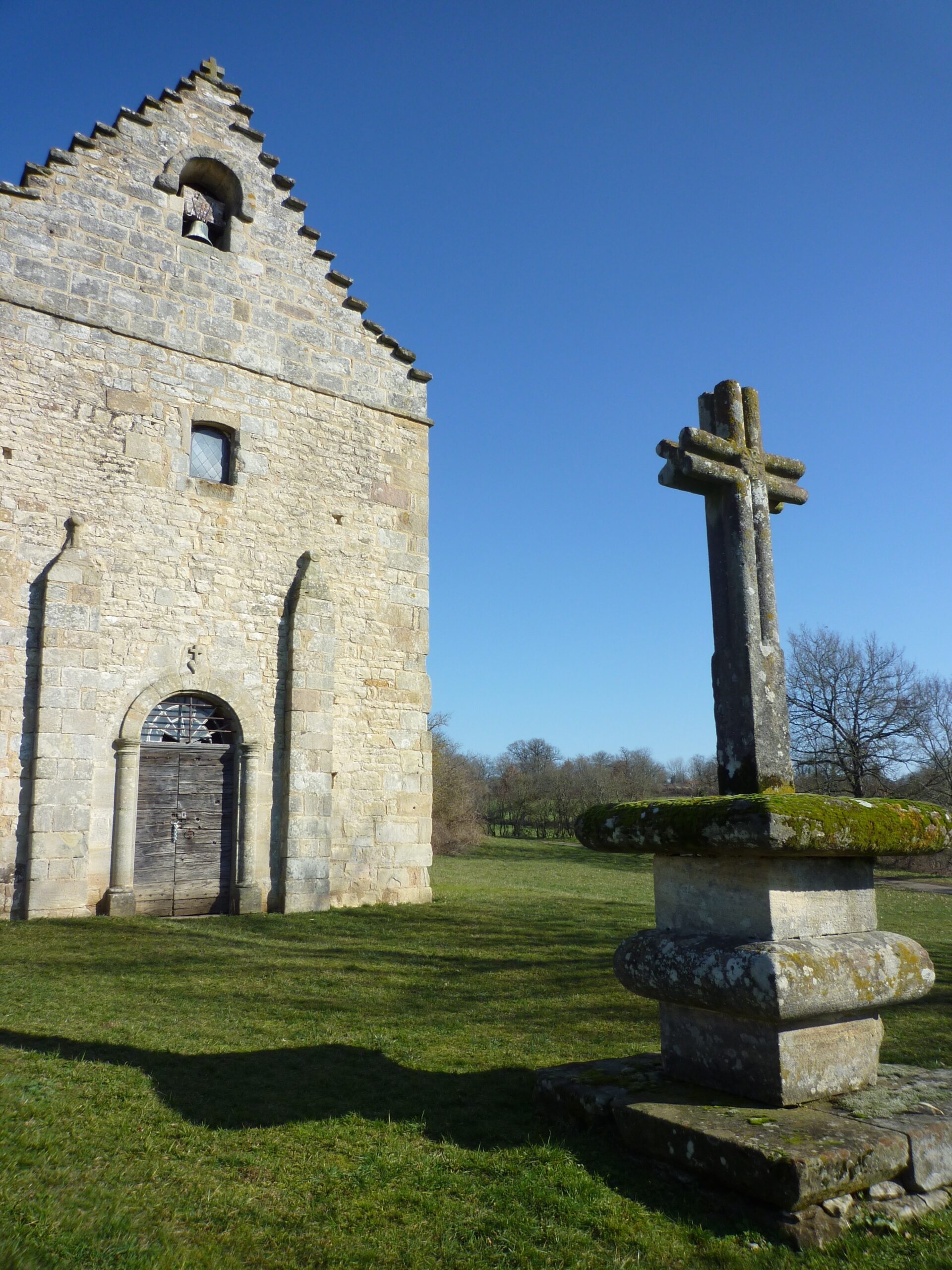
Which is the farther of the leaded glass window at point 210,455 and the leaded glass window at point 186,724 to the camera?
the leaded glass window at point 210,455

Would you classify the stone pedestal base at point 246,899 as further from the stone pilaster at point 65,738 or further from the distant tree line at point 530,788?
the distant tree line at point 530,788

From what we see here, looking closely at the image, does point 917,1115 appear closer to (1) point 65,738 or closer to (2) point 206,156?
(1) point 65,738

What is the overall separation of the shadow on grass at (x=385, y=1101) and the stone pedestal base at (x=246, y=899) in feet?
20.8

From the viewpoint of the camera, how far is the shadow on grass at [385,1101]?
135 inches

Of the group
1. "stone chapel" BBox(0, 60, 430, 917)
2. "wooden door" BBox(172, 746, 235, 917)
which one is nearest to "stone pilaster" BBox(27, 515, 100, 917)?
"stone chapel" BBox(0, 60, 430, 917)

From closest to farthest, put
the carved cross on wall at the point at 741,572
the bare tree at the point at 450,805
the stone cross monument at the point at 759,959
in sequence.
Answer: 1. the stone cross monument at the point at 759,959
2. the carved cross on wall at the point at 741,572
3. the bare tree at the point at 450,805

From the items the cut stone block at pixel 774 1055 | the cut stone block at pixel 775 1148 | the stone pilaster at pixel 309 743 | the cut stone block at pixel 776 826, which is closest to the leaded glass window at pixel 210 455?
the stone pilaster at pixel 309 743

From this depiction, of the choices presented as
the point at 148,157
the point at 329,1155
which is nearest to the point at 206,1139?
the point at 329,1155

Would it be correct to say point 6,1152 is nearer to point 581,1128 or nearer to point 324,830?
point 581,1128

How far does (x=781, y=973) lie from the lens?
11.5 feet

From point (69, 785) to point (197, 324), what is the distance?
22.1 ft

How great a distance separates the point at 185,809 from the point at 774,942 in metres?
9.70

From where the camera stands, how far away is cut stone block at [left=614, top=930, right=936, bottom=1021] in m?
3.53

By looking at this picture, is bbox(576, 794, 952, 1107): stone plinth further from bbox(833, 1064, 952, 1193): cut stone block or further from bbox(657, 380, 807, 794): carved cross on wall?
bbox(657, 380, 807, 794): carved cross on wall
